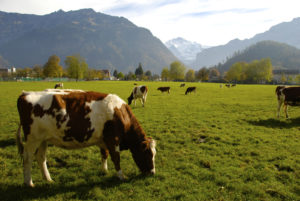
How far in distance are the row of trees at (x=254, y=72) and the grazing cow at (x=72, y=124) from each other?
124 metres

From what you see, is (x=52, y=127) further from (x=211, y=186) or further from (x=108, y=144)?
(x=211, y=186)

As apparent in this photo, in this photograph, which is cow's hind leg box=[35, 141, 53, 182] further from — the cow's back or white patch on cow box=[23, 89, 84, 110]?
white patch on cow box=[23, 89, 84, 110]

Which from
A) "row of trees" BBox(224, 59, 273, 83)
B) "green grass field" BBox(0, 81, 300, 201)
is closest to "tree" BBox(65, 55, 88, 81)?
"green grass field" BBox(0, 81, 300, 201)

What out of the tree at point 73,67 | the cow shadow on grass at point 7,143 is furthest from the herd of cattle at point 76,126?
the tree at point 73,67

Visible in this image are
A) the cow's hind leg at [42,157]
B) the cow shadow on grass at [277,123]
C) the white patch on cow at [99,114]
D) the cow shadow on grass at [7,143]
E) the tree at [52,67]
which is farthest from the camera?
the tree at [52,67]

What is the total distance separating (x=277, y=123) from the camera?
486 inches

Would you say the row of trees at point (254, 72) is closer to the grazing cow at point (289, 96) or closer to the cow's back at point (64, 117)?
the grazing cow at point (289, 96)

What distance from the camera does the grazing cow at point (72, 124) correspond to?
4656mm

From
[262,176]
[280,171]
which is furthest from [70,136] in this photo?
[280,171]

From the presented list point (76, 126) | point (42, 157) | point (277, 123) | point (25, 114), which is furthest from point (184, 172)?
point (277, 123)

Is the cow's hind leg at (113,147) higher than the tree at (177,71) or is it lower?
lower

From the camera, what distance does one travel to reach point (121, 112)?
17.5 feet

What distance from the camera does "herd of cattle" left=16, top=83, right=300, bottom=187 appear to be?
466 cm

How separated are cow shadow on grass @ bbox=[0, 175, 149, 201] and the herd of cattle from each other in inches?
9.1
